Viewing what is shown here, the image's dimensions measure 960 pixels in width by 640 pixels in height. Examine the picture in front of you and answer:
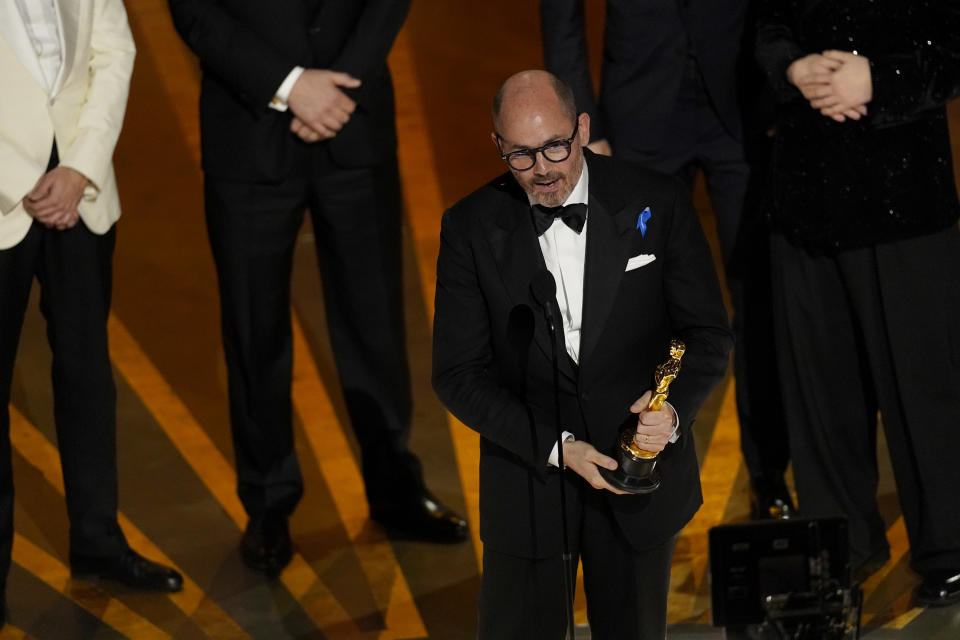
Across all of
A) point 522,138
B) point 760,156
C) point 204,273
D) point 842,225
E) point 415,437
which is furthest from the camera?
point 204,273

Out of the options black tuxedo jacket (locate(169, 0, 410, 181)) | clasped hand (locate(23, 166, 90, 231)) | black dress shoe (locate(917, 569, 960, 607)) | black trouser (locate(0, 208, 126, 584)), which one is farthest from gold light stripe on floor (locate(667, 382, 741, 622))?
clasped hand (locate(23, 166, 90, 231))

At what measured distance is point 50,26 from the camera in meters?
3.62

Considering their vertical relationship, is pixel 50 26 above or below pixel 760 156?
above

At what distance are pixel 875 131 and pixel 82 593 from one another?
91.4 inches

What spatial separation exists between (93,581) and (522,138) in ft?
6.78

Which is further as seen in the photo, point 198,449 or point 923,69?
point 198,449

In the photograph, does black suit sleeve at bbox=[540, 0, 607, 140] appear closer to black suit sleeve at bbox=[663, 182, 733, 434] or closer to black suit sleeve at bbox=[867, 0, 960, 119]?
black suit sleeve at bbox=[867, 0, 960, 119]

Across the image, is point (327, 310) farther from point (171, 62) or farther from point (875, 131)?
point (171, 62)

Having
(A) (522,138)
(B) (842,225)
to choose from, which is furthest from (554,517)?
(B) (842,225)

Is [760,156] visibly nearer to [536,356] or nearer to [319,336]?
[536,356]

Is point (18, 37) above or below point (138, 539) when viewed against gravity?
above

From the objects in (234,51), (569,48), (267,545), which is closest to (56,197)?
(234,51)

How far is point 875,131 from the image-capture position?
3.41m

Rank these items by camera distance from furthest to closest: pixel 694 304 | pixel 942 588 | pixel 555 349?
pixel 942 588
pixel 694 304
pixel 555 349
